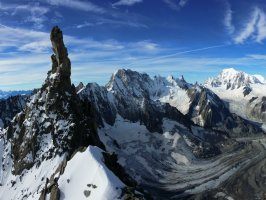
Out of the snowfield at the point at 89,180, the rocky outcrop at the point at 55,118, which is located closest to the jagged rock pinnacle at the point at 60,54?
the rocky outcrop at the point at 55,118

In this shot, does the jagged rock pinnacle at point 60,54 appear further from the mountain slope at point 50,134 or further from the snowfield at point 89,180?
the snowfield at point 89,180

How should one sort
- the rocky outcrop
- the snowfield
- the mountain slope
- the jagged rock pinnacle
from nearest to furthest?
the snowfield
the mountain slope
the rocky outcrop
the jagged rock pinnacle

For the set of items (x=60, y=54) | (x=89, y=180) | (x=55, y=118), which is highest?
(x=60, y=54)

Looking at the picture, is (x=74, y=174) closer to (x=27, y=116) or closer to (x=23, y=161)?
(x=23, y=161)

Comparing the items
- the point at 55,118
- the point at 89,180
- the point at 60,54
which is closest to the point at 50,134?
the point at 55,118

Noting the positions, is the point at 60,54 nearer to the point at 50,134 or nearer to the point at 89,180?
the point at 50,134

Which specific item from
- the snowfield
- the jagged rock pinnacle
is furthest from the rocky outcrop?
the snowfield

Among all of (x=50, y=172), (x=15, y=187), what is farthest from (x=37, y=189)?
(x=15, y=187)

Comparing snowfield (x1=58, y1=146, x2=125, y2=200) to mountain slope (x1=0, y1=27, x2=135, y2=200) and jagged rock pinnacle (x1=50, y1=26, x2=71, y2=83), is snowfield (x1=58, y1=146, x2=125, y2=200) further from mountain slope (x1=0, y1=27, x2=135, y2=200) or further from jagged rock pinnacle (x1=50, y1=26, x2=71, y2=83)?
jagged rock pinnacle (x1=50, y1=26, x2=71, y2=83)
